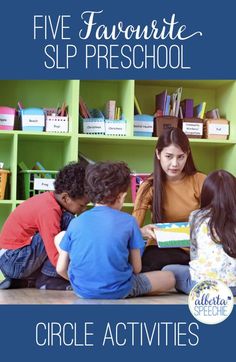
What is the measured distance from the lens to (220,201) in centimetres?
232

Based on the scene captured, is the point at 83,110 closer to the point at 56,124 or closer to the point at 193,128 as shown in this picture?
the point at 56,124

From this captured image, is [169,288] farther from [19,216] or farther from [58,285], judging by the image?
[19,216]

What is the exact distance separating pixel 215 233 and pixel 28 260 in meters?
0.79

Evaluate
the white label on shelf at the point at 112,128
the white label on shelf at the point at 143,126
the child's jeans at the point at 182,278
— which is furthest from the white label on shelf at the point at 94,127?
the child's jeans at the point at 182,278

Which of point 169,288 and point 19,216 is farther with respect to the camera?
point 19,216

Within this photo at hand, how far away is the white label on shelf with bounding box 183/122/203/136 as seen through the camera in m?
3.50

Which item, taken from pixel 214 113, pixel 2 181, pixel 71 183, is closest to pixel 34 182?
pixel 2 181

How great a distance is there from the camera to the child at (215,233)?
2246mm

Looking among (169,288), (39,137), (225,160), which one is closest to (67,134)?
(39,137)

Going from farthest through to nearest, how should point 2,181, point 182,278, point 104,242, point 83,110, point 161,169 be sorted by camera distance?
point 83,110 < point 2,181 < point 161,169 < point 182,278 < point 104,242

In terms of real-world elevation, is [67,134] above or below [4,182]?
above

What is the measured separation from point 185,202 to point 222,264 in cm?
64

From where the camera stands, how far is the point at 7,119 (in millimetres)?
3293

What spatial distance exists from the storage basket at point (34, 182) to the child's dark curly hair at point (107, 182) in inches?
43.6
